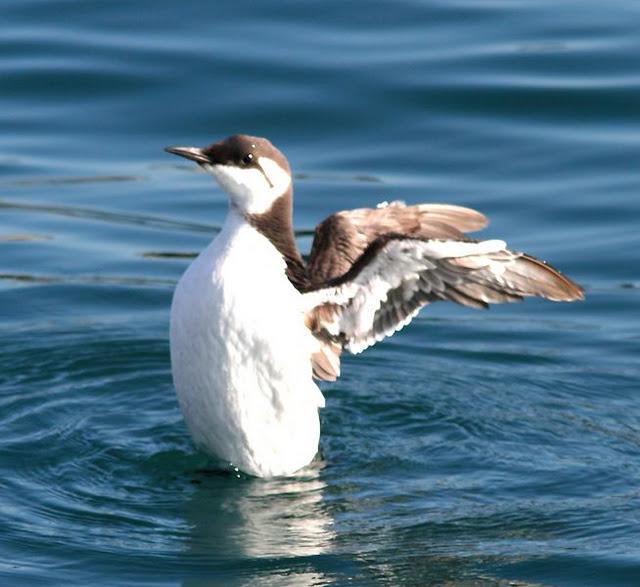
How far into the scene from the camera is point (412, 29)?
572 inches

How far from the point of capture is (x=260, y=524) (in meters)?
7.26

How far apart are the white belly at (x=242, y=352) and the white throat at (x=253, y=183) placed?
0.11 metres

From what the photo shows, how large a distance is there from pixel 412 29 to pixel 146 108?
2682 millimetres

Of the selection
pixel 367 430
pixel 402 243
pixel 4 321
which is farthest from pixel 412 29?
pixel 402 243

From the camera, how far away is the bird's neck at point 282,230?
7.53 m

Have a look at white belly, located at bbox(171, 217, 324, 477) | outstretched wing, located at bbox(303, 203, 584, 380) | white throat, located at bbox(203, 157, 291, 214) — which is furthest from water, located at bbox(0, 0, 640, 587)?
white throat, located at bbox(203, 157, 291, 214)

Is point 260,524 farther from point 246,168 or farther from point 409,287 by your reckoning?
point 246,168

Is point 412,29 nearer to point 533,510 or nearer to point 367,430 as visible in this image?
point 367,430

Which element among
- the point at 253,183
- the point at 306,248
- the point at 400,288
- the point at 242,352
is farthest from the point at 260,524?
the point at 306,248

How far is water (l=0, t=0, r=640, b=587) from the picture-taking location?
7043 mm

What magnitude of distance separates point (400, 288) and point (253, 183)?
2.68 feet

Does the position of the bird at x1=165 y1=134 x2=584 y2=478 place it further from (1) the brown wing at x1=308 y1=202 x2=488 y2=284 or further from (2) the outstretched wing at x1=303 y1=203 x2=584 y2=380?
(1) the brown wing at x1=308 y1=202 x2=488 y2=284

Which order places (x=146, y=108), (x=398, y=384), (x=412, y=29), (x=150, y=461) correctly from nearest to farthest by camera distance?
(x=150, y=461) < (x=398, y=384) < (x=146, y=108) < (x=412, y=29)

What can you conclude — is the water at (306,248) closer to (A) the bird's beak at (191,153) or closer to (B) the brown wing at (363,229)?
(B) the brown wing at (363,229)
